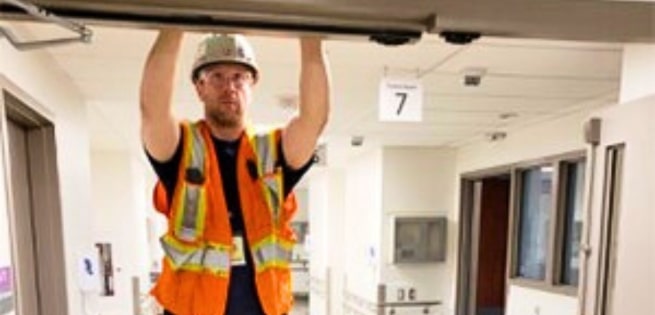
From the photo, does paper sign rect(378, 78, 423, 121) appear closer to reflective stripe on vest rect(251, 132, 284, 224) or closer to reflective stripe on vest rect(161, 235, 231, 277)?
reflective stripe on vest rect(251, 132, 284, 224)

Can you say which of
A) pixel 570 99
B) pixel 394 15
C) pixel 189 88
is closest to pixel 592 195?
pixel 570 99

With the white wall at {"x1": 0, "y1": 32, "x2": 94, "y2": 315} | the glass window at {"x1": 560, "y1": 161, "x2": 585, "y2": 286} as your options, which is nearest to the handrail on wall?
the white wall at {"x1": 0, "y1": 32, "x2": 94, "y2": 315}

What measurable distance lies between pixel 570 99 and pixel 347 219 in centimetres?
372

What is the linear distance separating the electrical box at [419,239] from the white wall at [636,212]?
330 centimetres

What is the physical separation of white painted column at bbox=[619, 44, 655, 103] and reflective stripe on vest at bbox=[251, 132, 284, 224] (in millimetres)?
1358

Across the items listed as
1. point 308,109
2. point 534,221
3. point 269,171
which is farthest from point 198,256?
point 534,221

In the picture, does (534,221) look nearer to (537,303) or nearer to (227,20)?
(537,303)

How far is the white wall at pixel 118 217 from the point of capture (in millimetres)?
5234

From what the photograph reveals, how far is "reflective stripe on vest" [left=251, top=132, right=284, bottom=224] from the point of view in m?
1.08

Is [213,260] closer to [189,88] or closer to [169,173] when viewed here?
[169,173]

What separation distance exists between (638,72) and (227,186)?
61.6 inches

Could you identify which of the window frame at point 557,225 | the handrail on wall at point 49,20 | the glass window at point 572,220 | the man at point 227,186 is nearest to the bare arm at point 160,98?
the man at point 227,186

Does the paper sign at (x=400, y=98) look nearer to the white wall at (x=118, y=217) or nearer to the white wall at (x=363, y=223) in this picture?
the white wall at (x=363, y=223)

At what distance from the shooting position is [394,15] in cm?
85
